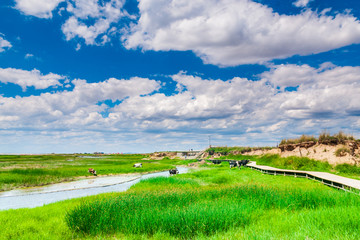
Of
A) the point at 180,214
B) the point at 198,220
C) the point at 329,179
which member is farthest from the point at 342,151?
the point at 180,214

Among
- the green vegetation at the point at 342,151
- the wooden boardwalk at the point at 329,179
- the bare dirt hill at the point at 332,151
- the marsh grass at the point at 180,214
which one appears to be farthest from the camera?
the green vegetation at the point at 342,151

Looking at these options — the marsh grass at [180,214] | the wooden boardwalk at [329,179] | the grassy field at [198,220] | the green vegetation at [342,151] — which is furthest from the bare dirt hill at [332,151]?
the grassy field at [198,220]

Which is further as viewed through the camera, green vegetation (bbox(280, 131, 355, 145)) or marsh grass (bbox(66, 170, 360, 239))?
green vegetation (bbox(280, 131, 355, 145))

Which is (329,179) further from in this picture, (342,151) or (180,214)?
(180,214)

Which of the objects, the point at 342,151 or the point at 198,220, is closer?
the point at 198,220

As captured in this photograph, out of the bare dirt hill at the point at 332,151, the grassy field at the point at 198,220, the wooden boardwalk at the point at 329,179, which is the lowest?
the wooden boardwalk at the point at 329,179

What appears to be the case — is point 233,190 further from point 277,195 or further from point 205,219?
point 205,219

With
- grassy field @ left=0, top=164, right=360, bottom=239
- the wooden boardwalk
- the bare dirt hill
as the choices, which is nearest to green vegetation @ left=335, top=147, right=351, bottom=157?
the bare dirt hill

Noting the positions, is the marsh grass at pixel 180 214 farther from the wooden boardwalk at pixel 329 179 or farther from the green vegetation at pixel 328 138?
the green vegetation at pixel 328 138

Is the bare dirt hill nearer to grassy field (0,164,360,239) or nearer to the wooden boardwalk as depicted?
the wooden boardwalk

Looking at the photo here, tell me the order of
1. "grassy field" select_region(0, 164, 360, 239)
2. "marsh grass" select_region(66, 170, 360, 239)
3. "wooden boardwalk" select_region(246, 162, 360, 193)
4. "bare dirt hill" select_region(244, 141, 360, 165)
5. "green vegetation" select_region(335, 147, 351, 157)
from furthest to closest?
"green vegetation" select_region(335, 147, 351, 157) → "bare dirt hill" select_region(244, 141, 360, 165) → "wooden boardwalk" select_region(246, 162, 360, 193) → "marsh grass" select_region(66, 170, 360, 239) → "grassy field" select_region(0, 164, 360, 239)

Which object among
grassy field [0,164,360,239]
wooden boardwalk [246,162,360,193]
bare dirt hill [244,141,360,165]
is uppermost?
bare dirt hill [244,141,360,165]

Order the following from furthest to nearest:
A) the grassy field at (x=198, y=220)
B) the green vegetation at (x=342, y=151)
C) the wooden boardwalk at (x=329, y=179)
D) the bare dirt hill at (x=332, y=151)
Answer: the green vegetation at (x=342, y=151), the bare dirt hill at (x=332, y=151), the wooden boardwalk at (x=329, y=179), the grassy field at (x=198, y=220)

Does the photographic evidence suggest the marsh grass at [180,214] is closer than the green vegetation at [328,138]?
Yes
